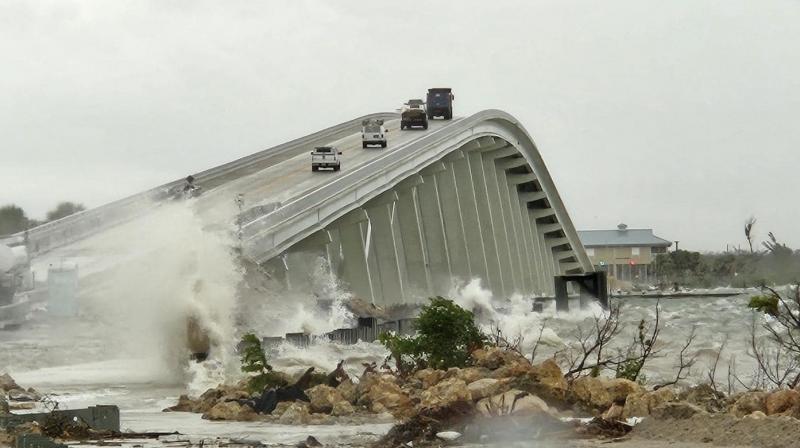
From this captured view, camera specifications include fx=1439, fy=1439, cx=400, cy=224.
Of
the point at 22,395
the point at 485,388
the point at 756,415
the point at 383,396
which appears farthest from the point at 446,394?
the point at 22,395

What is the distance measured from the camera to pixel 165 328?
124 feet

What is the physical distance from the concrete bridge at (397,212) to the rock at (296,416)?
2428 cm

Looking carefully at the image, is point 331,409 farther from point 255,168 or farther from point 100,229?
point 255,168

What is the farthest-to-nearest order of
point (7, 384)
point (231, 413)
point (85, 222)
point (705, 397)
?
point (85, 222) < point (7, 384) < point (231, 413) < point (705, 397)

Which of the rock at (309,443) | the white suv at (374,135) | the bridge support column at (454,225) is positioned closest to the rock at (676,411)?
the rock at (309,443)

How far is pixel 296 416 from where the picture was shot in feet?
71.9

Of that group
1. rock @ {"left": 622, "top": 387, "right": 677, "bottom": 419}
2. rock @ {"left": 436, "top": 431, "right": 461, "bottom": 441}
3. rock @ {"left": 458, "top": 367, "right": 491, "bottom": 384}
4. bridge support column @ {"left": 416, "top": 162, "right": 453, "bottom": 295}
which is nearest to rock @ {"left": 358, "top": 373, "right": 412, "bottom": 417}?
rock @ {"left": 458, "top": 367, "right": 491, "bottom": 384}

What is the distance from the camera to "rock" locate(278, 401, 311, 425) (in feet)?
71.4

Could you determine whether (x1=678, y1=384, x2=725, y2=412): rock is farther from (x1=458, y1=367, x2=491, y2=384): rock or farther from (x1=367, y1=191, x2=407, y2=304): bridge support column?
(x1=367, y1=191, x2=407, y2=304): bridge support column

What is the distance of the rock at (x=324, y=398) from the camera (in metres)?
22.7

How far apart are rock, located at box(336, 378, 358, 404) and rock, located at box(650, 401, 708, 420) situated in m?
6.18

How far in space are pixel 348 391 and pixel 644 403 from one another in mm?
5827

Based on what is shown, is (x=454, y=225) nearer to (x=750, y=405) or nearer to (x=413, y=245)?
(x=413, y=245)

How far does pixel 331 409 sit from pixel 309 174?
161 ft
